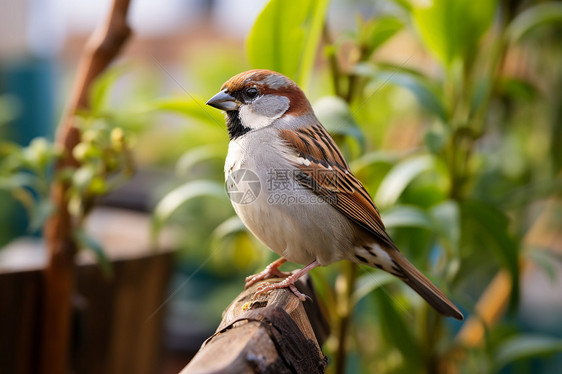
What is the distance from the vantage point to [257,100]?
95 cm

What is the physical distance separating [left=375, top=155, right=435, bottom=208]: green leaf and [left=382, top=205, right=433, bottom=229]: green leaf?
0.07 meters

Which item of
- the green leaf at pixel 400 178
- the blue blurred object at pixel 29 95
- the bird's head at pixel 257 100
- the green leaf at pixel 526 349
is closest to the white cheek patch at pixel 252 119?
the bird's head at pixel 257 100

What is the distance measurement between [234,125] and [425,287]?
17.7 inches

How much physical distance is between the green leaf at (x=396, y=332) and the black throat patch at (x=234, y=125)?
0.61 meters

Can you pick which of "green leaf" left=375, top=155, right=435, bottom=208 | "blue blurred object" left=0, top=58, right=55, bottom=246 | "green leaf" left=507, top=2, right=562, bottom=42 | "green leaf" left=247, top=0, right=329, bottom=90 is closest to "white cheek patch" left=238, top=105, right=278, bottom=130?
"green leaf" left=247, top=0, right=329, bottom=90

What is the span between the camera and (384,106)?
196 centimetres

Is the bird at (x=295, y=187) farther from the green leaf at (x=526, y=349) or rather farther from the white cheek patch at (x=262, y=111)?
the green leaf at (x=526, y=349)

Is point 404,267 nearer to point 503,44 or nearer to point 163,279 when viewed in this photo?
point 503,44

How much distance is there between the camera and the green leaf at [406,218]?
3.69ft

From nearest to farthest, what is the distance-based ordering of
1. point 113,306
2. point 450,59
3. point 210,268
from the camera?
1. point 450,59
2. point 113,306
3. point 210,268

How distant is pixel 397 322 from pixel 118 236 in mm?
1280

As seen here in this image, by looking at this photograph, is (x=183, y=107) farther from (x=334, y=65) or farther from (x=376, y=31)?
(x=376, y=31)

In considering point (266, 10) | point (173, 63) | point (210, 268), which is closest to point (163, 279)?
point (266, 10)

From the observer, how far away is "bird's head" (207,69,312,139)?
3.02 ft
